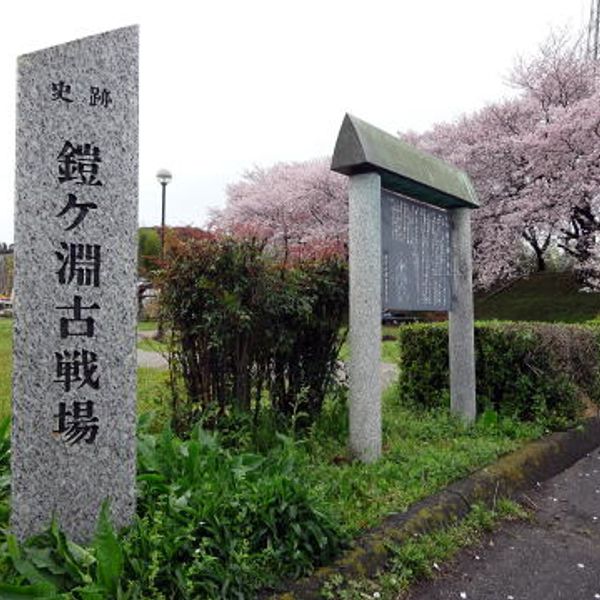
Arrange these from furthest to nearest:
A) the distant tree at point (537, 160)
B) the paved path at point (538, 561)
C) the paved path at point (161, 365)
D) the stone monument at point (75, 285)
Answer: the distant tree at point (537, 160) → the paved path at point (161, 365) → the paved path at point (538, 561) → the stone monument at point (75, 285)

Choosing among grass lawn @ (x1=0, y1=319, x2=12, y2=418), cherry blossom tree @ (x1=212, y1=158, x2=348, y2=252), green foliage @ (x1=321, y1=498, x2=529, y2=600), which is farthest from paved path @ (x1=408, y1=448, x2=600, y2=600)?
cherry blossom tree @ (x1=212, y1=158, x2=348, y2=252)

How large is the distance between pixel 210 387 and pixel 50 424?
5.71 ft

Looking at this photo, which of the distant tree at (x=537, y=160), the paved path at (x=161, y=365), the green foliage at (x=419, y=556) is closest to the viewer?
the green foliage at (x=419, y=556)

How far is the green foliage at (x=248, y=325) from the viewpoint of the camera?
3770mm

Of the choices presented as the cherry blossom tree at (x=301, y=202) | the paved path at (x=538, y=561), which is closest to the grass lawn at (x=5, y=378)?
the paved path at (x=538, y=561)

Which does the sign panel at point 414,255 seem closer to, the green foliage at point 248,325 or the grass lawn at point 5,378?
the green foliage at point 248,325

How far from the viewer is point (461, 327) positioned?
5.34 m

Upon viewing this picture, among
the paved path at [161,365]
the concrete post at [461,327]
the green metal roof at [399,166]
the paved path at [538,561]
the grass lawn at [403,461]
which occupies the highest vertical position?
the green metal roof at [399,166]

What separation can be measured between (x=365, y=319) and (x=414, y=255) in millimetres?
1040

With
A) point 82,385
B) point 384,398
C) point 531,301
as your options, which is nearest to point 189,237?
point 82,385

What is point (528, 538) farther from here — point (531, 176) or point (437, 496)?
point (531, 176)

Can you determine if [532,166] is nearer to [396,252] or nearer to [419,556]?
[396,252]

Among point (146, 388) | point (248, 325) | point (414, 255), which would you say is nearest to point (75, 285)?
point (248, 325)

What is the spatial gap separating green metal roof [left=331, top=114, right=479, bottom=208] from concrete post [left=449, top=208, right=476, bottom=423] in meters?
0.28
